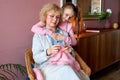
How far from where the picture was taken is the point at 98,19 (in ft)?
12.9

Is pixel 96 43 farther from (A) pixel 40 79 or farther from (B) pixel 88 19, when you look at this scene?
(A) pixel 40 79

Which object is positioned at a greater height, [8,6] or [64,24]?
[8,6]

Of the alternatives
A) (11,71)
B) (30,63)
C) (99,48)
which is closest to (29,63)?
(30,63)

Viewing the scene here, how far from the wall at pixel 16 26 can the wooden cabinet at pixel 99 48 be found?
783 millimetres

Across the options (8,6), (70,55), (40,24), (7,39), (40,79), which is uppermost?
(8,6)

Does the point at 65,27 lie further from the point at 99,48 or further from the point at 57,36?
the point at 99,48

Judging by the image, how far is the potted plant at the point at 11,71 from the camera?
2078 millimetres

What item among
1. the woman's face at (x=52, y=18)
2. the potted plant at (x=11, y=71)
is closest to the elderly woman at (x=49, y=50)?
the woman's face at (x=52, y=18)

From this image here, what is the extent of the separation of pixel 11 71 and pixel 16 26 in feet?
1.50

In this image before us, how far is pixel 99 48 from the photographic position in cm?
336

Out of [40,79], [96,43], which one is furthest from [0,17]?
[96,43]

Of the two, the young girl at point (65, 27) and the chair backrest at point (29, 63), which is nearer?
the chair backrest at point (29, 63)

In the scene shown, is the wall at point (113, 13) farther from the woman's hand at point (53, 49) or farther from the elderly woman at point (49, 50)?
the woman's hand at point (53, 49)

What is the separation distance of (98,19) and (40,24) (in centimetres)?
202
